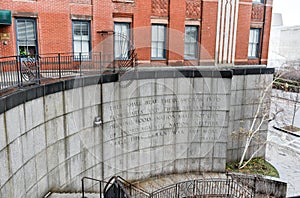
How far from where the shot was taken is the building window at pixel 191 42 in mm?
15070

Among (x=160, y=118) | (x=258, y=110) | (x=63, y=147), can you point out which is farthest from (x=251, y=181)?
(x=63, y=147)

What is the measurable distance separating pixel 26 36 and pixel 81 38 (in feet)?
7.83

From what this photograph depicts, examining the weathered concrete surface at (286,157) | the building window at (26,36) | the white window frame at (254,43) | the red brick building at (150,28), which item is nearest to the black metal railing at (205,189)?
the weathered concrete surface at (286,157)

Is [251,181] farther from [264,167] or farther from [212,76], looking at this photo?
[212,76]

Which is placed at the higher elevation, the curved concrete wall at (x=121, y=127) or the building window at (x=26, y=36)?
the building window at (x=26, y=36)

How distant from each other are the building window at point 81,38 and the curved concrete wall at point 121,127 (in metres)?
3.04

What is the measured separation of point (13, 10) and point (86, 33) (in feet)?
10.5

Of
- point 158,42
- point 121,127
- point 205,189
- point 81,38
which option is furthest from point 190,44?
point 205,189

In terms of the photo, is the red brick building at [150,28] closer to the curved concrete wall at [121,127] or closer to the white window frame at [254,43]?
the white window frame at [254,43]

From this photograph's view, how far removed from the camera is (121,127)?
11430mm

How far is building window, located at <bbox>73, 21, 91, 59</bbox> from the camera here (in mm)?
12656

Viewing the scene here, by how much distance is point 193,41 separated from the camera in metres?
15.3

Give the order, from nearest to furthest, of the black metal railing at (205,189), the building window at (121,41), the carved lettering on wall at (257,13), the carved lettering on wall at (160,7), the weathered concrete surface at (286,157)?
the black metal railing at (205,189), the building window at (121,41), the weathered concrete surface at (286,157), the carved lettering on wall at (160,7), the carved lettering on wall at (257,13)

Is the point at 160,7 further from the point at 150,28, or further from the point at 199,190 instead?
the point at 199,190
